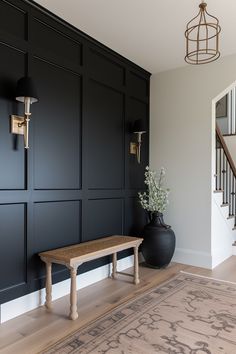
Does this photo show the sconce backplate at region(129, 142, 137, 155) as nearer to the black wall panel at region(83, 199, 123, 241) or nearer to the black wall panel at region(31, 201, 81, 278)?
the black wall panel at region(83, 199, 123, 241)

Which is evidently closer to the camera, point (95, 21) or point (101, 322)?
point (101, 322)

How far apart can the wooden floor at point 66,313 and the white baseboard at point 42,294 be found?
6 centimetres

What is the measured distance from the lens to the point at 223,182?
4.63 metres

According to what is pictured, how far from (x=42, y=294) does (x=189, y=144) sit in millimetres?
2675

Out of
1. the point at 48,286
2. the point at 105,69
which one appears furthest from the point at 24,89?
the point at 48,286

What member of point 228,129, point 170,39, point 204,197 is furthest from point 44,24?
point 228,129

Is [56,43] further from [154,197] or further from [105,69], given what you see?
[154,197]

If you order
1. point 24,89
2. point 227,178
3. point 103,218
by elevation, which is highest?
point 24,89

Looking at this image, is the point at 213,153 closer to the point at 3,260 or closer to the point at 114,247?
the point at 114,247

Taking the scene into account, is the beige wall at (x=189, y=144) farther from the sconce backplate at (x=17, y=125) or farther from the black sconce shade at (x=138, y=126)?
the sconce backplate at (x=17, y=125)

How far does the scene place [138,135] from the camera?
3930mm

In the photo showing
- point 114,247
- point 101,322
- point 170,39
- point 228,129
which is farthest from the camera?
point 228,129

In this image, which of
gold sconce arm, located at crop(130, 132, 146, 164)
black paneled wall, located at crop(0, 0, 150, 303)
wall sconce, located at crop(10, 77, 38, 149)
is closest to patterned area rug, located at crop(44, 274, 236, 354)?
black paneled wall, located at crop(0, 0, 150, 303)

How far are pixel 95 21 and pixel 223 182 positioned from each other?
3.12 metres
